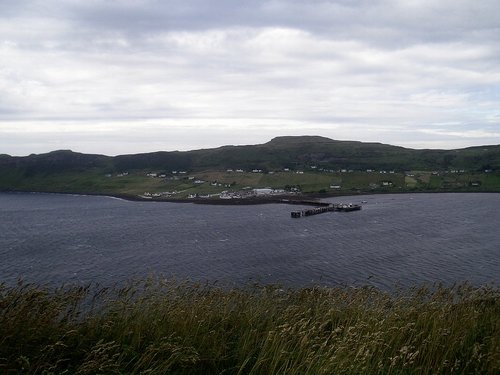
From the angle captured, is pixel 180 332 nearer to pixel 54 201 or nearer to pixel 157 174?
pixel 54 201

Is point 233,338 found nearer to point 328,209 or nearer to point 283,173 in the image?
point 328,209

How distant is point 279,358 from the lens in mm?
5508

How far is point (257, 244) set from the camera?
189 feet

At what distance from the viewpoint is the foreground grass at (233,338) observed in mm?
5344

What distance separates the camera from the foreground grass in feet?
17.5

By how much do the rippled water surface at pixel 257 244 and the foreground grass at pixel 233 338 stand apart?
9.14m

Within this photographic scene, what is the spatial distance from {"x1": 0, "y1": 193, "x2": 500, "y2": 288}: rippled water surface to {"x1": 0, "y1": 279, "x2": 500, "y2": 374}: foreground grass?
914 cm

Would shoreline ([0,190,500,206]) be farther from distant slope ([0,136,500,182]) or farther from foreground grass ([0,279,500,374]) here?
foreground grass ([0,279,500,374])

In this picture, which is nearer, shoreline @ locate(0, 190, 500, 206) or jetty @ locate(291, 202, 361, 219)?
jetty @ locate(291, 202, 361, 219)

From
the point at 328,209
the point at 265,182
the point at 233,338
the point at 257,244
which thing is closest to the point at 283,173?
the point at 265,182

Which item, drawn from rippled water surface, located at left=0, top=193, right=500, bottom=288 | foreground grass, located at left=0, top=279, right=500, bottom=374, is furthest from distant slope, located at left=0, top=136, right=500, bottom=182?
foreground grass, located at left=0, top=279, right=500, bottom=374

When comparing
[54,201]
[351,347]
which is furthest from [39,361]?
[54,201]

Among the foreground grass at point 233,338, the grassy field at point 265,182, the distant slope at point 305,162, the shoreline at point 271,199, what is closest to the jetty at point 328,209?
the shoreline at point 271,199

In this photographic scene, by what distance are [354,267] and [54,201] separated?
361 ft
